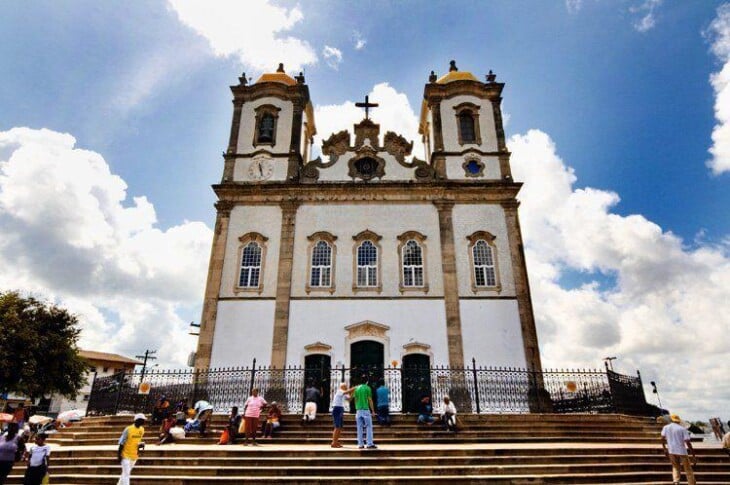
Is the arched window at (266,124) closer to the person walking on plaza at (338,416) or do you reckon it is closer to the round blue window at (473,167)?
the round blue window at (473,167)

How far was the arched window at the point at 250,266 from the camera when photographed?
19594mm

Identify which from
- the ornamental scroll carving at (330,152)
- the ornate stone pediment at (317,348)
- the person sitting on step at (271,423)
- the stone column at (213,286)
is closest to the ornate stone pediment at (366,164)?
the ornamental scroll carving at (330,152)

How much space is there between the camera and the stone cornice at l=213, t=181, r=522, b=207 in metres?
20.9

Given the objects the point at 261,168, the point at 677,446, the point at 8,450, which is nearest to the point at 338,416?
the point at 8,450

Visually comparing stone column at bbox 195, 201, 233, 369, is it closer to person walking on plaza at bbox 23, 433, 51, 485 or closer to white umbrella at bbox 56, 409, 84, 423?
white umbrella at bbox 56, 409, 84, 423

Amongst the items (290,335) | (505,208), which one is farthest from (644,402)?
(290,335)

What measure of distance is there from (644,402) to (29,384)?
28407mm

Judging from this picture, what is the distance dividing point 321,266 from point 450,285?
550cm

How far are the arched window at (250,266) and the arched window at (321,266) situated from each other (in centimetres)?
233

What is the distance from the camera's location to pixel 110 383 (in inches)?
621

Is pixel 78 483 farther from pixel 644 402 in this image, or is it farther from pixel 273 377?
pixel 644 402

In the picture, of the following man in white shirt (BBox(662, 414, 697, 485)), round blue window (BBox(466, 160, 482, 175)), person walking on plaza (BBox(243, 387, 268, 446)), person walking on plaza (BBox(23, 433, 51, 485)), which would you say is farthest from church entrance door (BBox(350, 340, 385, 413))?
person walking on plaza (BBox(23, 433, 51, 485))

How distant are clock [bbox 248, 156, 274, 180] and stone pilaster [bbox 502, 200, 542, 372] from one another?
11.0m

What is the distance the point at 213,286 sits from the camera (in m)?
19.3
